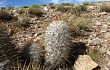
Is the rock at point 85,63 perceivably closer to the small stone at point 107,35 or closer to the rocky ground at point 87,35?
the rocky ground at point 87,35

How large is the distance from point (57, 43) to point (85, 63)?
107 centimetres

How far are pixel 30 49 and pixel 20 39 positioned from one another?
181cm

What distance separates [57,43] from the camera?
26.2 ft

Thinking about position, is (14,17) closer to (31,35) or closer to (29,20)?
(29,20)

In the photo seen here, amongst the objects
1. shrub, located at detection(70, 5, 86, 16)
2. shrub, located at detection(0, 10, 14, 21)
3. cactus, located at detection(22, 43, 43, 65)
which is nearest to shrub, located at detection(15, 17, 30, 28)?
shrub, located at detection(0, 10, 14, 21)

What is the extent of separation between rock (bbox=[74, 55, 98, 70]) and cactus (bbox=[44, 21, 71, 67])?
43cm

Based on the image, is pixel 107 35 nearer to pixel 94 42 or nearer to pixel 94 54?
pixel 94 42

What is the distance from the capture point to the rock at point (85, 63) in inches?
325

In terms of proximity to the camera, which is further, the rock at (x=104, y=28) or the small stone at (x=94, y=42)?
the rock at (x=104, y=28)

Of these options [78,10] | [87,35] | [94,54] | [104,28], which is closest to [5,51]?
[94,54]

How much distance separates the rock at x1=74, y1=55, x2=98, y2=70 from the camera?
8.25 m

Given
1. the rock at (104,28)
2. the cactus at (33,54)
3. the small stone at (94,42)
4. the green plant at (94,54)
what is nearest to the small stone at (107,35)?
the rock at (104,28)

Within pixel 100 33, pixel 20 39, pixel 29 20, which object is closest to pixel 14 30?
pixel 20 39

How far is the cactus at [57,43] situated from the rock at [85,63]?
43cm
